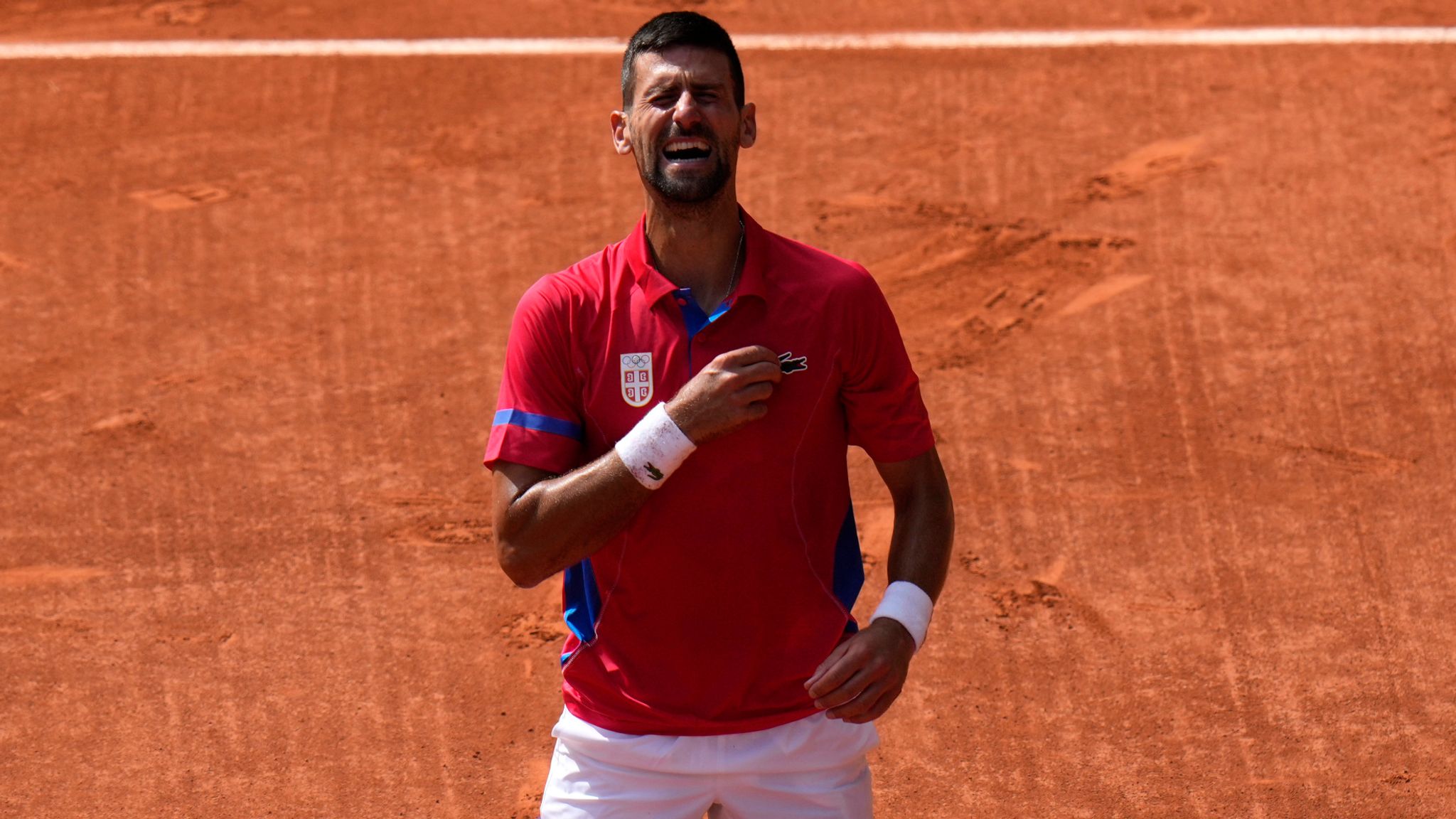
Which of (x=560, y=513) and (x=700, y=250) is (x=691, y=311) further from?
(x=560, y=513)

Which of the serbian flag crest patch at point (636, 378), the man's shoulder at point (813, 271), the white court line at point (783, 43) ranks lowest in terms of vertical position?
the white court line at point (783, 43)

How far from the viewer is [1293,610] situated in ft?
20.8

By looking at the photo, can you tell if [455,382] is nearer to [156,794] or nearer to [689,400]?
[156,794]

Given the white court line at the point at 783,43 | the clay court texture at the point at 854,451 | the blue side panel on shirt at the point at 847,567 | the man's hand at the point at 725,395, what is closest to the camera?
the man's hand at the point at 725,395

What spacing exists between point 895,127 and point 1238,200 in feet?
6.37

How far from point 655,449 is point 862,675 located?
0.62 meters

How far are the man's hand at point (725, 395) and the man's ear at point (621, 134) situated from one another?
0.61m

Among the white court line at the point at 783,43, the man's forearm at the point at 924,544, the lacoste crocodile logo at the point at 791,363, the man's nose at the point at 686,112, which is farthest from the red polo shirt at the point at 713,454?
the white court line at the point at 783,43

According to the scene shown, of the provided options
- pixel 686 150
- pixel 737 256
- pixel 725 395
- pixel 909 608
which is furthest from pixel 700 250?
pixel 909 608

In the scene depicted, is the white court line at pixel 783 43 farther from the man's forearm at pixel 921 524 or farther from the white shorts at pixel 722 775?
the white shorts at pixel 722 775

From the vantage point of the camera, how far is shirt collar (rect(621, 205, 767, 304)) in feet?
11.4

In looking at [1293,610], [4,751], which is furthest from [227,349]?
[1293,610]

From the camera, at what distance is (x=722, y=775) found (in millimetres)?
3529

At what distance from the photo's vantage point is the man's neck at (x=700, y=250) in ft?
11.5
